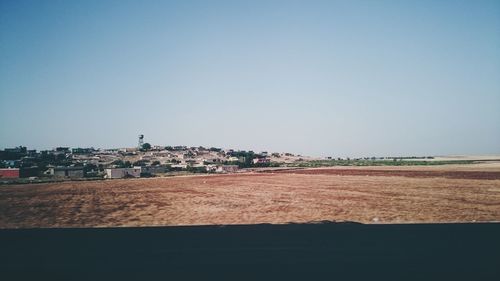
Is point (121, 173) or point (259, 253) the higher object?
point (259, 253)

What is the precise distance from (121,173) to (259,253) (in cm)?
6585

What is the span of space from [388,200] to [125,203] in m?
20.7

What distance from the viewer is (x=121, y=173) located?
228 ft

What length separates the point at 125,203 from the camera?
1008 inches

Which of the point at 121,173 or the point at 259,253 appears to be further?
the point at 121,173

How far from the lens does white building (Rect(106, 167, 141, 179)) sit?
67.6 meters

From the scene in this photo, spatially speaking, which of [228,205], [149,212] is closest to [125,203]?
[149,212]

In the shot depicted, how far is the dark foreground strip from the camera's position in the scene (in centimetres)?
814

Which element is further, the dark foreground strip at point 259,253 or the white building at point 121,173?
the white building at point 121,173

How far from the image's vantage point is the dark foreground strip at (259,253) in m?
8.14

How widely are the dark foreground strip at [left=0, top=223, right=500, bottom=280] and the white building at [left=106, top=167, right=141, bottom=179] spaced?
56.3 meters

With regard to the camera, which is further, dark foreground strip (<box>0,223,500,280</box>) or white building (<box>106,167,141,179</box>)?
white building (<box>106,167,141,179</box>)

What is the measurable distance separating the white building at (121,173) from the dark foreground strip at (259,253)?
56297 millimetres

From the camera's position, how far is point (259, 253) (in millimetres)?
9922
